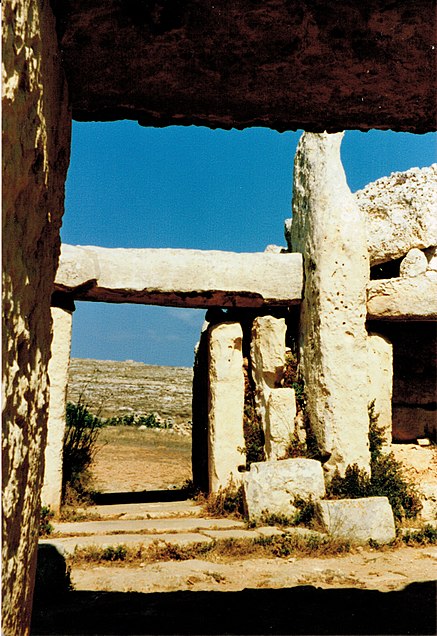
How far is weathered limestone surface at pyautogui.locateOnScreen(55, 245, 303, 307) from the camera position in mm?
7594

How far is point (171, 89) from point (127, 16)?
0.40 meters

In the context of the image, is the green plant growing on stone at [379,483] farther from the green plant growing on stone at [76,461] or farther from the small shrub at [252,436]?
the green plant growing on stone at [76,461]

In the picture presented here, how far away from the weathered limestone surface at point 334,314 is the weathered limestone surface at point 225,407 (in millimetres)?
870

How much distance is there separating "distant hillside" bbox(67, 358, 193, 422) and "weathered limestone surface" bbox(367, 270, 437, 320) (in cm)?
1128

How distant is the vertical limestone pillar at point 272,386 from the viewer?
25.4 feet

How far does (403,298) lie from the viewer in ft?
27.1

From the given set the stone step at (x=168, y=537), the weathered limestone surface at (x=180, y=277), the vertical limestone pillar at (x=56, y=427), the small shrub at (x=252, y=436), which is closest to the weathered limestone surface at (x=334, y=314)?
the weathered limestone surface at (x=180, y=277)

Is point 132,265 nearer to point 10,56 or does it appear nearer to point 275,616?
point 275,616

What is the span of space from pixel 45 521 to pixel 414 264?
18.1ft

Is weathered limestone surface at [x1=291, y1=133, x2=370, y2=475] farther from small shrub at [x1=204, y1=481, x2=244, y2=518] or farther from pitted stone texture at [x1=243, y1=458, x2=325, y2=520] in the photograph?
small shrub at [x1=204, y1=481, x2=244, y2=518]

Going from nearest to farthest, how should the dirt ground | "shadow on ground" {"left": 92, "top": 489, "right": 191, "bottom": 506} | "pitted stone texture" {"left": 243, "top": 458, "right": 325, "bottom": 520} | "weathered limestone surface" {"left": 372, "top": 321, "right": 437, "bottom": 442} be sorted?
"pitted stone texture" {"left": 243, "top": 458, "right": 325, "bottom": 520}
"shadow on ground" {"left": 92, "top": 489, "right": 191, "bottom": 506}
"weathered limestone surface" {"left": 372, "top": 321, "right": 437, "bottom": 442}
the dirt ground

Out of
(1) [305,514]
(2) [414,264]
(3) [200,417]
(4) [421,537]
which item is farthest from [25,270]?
(3) [200,417]

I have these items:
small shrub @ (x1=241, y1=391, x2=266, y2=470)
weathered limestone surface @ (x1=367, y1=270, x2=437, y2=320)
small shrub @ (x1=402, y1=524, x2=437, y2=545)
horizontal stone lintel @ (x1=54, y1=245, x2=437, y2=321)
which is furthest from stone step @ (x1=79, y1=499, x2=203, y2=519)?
weathered limestone surface @ (x1=367, y1=270, x2=437, y2=320)

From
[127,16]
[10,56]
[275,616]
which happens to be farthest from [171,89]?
[275,616]
